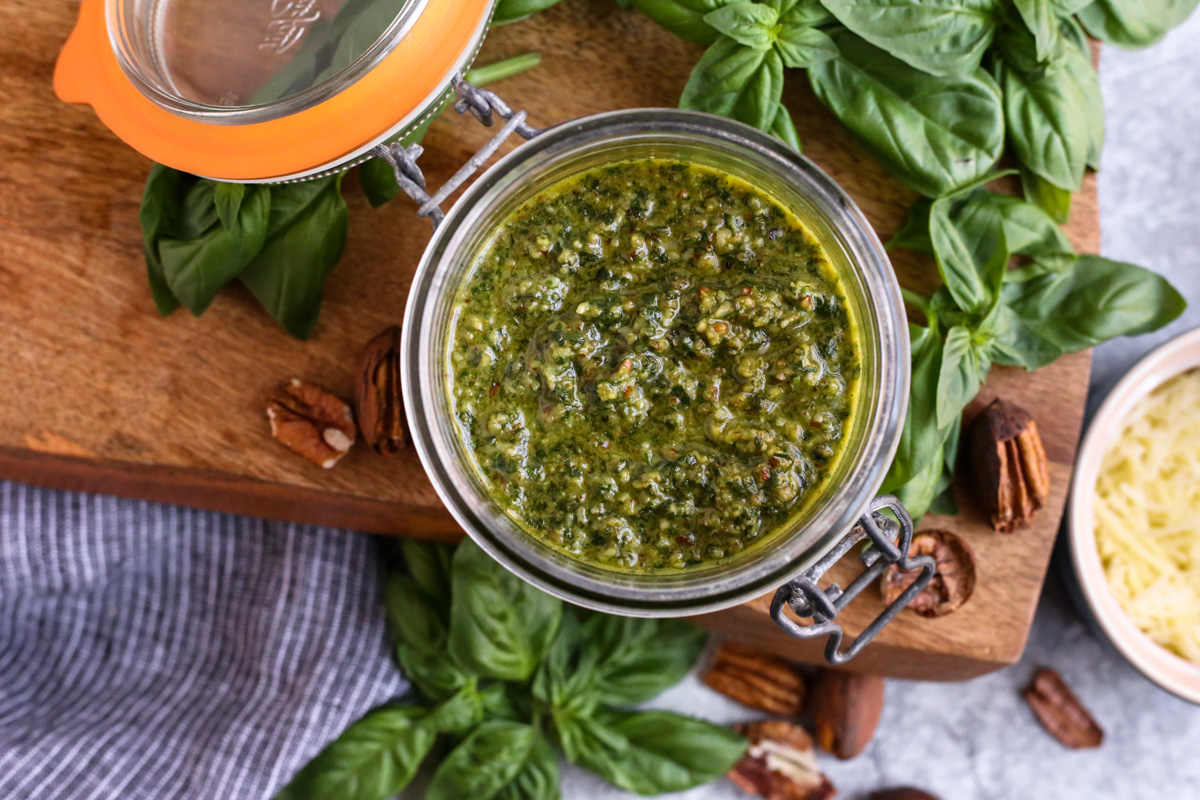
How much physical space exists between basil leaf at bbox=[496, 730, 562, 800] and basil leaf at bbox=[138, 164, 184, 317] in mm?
887

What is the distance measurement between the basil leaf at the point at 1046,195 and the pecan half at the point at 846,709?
2.52ft

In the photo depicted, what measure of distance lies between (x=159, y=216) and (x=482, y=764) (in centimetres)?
94

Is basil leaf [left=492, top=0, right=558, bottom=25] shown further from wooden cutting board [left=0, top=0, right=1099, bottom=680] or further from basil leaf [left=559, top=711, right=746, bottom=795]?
basil leaf [left=559, top=711, right=746, bottom=795]

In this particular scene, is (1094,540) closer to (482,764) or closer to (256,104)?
(482,764)

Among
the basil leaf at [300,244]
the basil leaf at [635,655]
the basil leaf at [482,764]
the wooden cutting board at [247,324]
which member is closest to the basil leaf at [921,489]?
the wooden cutting board at [247,324]

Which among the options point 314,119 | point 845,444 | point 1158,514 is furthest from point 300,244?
point 1158,514

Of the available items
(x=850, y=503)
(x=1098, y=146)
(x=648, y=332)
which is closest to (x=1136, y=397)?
(x=1098, y=146)

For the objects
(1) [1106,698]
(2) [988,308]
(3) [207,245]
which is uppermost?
(2) [988,308]

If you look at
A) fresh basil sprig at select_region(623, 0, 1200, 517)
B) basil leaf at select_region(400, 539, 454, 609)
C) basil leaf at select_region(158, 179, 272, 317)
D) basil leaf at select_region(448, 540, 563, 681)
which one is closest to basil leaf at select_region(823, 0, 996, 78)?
fresh basil sprig at select_region(623, 0, 1200, 517)

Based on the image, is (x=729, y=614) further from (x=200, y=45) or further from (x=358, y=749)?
(x=200, y=45)

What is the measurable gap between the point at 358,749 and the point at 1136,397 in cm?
131

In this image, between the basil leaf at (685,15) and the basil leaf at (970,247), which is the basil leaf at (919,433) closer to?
the basil leaf at (970,247)

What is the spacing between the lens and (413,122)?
1185mm

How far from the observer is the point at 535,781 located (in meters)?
1.58
